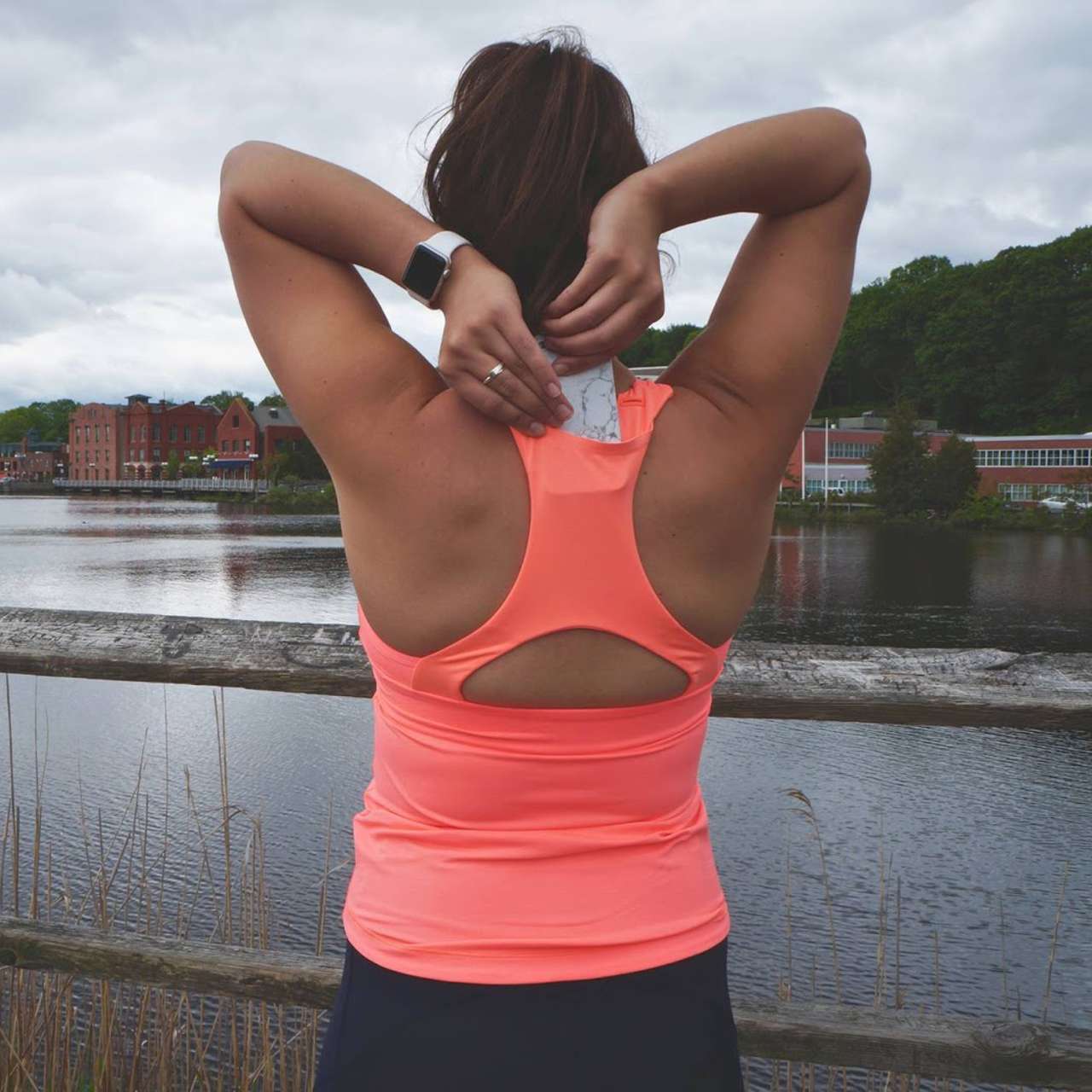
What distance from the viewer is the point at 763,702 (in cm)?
188

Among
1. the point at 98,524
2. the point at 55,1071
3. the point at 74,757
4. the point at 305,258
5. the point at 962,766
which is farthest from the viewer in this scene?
the point at 98,524

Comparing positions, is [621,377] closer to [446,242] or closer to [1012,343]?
[446,242]

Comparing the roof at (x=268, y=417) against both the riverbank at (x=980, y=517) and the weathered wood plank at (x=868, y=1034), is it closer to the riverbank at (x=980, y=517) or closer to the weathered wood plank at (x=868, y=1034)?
the riverbank at (x=980, y=517)

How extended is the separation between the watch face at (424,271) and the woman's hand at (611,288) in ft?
0.34

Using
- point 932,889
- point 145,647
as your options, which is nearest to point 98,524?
point 932,889

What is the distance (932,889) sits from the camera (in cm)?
784

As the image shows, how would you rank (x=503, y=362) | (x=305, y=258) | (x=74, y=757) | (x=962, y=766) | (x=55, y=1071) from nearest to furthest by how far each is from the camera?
(x=503, y=362) → (x=305, y=258) → (x=55, y=1071) → (x=74, y=757) → (x=962, y=766)

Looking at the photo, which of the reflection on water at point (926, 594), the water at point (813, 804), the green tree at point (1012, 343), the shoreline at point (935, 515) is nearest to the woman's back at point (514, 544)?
the water at point (813, 804)

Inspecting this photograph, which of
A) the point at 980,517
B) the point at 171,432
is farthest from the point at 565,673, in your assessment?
the point at 171,432

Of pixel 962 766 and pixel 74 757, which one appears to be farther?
pixel 962 766

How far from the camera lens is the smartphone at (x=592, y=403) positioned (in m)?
0.98

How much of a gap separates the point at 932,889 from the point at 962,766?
3.79m

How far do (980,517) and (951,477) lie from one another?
2866 mm

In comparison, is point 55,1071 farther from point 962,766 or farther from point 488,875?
point 962,766
